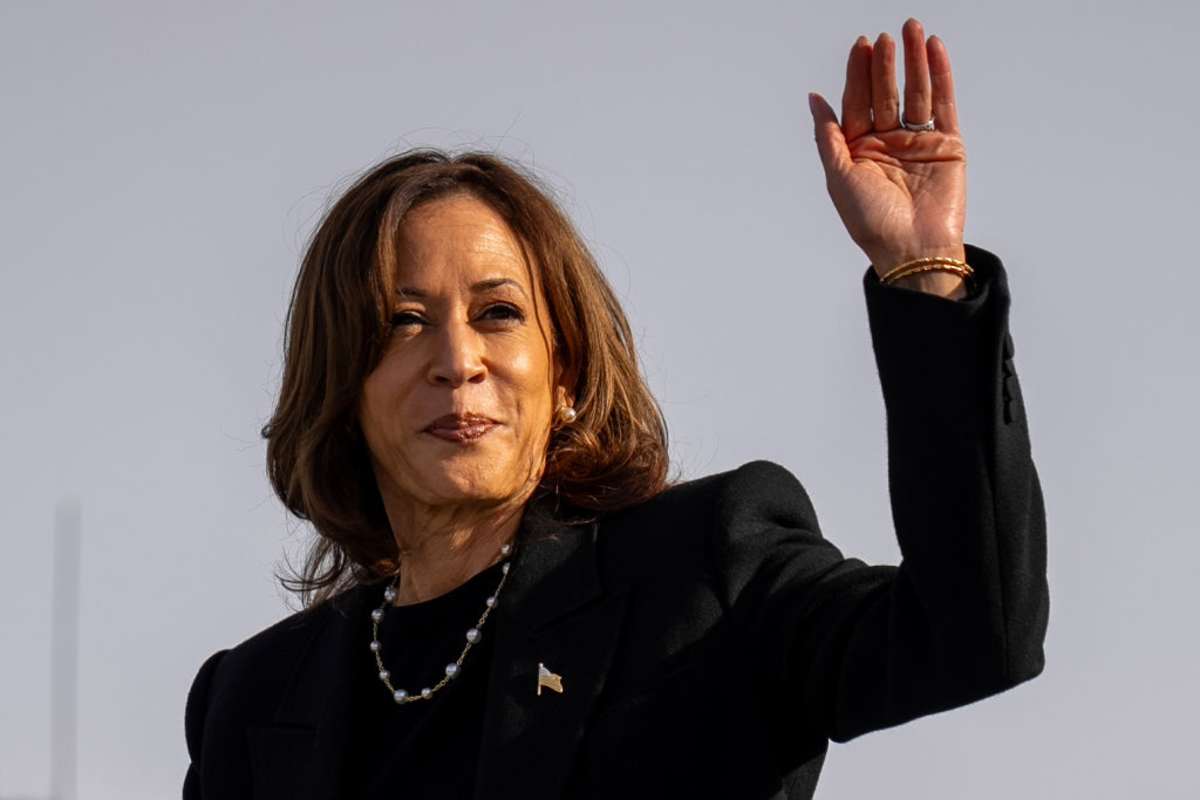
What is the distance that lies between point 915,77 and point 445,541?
197cm

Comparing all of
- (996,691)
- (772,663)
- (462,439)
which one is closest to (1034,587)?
(996,691)

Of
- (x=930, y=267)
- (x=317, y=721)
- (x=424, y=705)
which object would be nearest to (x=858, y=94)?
(x=930, y=267)

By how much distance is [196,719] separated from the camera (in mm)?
7418

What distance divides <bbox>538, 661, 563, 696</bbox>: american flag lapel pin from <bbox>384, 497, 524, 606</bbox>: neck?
1.97 ft

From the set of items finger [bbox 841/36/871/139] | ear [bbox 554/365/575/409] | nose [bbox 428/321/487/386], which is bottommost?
ear [bbox 554/365/575/409]

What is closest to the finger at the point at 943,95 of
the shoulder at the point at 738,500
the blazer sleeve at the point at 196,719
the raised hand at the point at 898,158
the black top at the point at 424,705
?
the raised hand at the point at 898,158

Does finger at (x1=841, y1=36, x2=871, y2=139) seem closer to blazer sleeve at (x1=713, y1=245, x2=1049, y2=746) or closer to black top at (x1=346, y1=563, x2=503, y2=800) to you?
blazer sleeve at (x1=713, y1=245, x2=1049, y2=746)

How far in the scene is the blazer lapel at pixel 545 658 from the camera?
6109 mm

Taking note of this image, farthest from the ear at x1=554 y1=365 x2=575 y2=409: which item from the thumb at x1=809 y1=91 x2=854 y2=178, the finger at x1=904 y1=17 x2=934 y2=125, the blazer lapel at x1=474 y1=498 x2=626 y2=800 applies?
the finger at x1=904 y1=17 x2=934 y2=125

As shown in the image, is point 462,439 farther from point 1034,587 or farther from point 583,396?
point 1034,587

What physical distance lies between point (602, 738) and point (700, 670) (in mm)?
264

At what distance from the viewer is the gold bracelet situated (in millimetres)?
5395

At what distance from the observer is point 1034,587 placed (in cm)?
531

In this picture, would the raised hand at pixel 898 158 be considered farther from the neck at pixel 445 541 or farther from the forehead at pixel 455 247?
the neck at pixel 445 541
